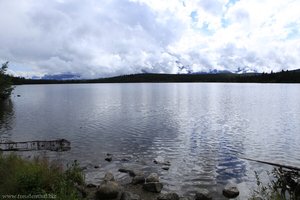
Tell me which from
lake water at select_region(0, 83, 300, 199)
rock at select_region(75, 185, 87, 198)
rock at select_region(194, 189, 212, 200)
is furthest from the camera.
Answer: lake water at select_region(0, 83, 300, 199)

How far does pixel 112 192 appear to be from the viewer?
1923 centimetres

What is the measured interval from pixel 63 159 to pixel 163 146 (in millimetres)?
11513

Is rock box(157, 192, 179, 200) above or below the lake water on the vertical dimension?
above

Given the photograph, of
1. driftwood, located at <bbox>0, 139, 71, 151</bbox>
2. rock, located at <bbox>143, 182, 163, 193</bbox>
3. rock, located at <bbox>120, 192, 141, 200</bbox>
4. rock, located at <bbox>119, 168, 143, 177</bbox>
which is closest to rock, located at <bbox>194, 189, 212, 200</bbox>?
rock, located at <bbox>143, 182, 163, 193</bbox>

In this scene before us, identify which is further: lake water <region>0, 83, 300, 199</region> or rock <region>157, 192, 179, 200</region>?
lake water <region>0, 83, 300, 199</region>

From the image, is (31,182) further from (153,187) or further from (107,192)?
(153,187)

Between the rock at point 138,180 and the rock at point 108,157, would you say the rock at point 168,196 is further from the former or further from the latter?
the rock at point 108,157

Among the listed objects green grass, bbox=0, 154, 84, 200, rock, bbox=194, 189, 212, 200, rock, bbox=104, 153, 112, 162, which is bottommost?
rock, bbox=104, 153, 112, 162

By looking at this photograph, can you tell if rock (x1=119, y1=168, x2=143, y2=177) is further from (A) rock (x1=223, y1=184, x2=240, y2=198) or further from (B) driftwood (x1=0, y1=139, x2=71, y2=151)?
(B) driftwood (x1=0, y1=139, x2=71, y2=151)

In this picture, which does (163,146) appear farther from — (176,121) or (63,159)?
(176,121)

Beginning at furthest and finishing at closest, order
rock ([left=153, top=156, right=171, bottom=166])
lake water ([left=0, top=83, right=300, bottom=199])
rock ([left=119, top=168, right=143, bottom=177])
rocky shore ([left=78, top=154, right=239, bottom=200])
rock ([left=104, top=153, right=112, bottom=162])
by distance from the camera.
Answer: rock ([left=104, top=153, right=112, bottom=162]) → rock ([left=153, top=156, right=171, bottom=166]) → lake water ([left=0, top=83, right=300, bottom=199]) → rock ([left=119, top=168, right=143, bottom=177]) → rocky shore ([left=78, top=154, right=239, bottom=200])

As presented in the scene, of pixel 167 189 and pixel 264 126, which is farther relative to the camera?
pixel 264 126

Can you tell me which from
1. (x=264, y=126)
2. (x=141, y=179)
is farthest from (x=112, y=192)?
(x=264, y=126)

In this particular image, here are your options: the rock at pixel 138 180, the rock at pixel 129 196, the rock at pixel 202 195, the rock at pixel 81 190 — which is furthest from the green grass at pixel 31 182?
the rock at pixel 202 195
